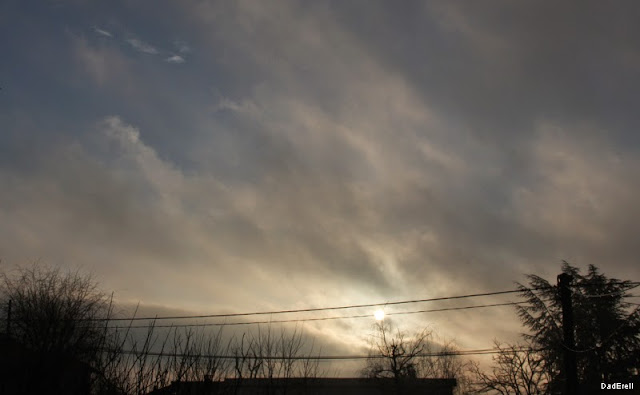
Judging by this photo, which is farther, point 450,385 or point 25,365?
point 450,385

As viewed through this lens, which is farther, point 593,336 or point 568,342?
point 593,336

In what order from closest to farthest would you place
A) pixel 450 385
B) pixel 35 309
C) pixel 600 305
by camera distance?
pixel 35 309 < pixel 600 305 < pixel 450 385

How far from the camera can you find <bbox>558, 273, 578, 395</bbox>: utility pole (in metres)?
19.2

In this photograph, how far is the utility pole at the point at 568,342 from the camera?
63.2 ft

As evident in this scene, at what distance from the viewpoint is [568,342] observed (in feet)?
63.6

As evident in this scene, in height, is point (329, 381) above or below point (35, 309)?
below

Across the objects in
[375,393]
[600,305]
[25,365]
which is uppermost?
[600,305]

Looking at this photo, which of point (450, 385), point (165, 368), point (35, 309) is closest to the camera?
point (165, 368)

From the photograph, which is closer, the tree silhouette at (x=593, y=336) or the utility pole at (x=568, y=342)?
the utility pole at (x=568, y=342)

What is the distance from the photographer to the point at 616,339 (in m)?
37.6

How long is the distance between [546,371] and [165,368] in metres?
36.6

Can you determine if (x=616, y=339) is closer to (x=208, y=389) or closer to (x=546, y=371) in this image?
(x=546, y=371)

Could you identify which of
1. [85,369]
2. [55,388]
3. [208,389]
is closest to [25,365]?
[55,388]

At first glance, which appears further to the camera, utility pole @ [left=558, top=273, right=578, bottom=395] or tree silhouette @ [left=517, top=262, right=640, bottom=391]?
tree silhouette @ [left=517, top=262, right=640, bottom=391]
